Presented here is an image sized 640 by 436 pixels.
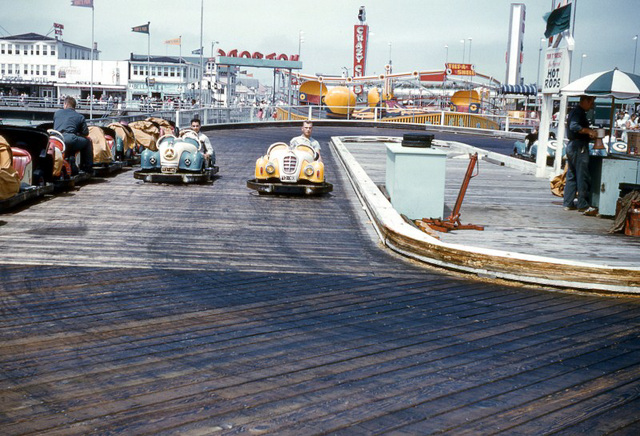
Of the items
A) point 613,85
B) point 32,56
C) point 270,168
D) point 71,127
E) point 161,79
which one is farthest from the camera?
point 32,56

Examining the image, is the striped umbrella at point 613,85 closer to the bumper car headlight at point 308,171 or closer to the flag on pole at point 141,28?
the bumper car headlight at point 308,171

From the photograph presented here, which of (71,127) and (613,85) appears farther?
(71,127)

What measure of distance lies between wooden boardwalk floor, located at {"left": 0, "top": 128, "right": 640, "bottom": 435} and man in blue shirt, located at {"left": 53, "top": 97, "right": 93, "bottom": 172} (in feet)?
15.9

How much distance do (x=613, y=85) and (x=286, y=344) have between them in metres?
8.59

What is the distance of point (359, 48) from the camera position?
87.5 m

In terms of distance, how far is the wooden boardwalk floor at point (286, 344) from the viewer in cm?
379

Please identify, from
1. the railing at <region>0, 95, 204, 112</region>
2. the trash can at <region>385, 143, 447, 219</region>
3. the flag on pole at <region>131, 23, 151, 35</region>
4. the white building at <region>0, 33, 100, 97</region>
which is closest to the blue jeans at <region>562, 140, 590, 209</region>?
the trash can at <region>385, 143, 447, 219</region>

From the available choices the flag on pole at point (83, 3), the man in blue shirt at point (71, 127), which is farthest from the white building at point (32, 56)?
the man in blue shirt at point (71, 127)

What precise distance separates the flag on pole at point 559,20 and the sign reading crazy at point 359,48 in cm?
7143

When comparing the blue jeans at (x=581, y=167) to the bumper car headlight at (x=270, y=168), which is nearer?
the blue jeans at (x=581, y=167)

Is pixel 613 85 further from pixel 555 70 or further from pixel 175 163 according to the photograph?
pixel 175 163

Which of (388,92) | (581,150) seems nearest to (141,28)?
(388,92)

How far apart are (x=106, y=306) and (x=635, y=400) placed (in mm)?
3911

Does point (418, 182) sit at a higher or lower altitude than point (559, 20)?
lower
